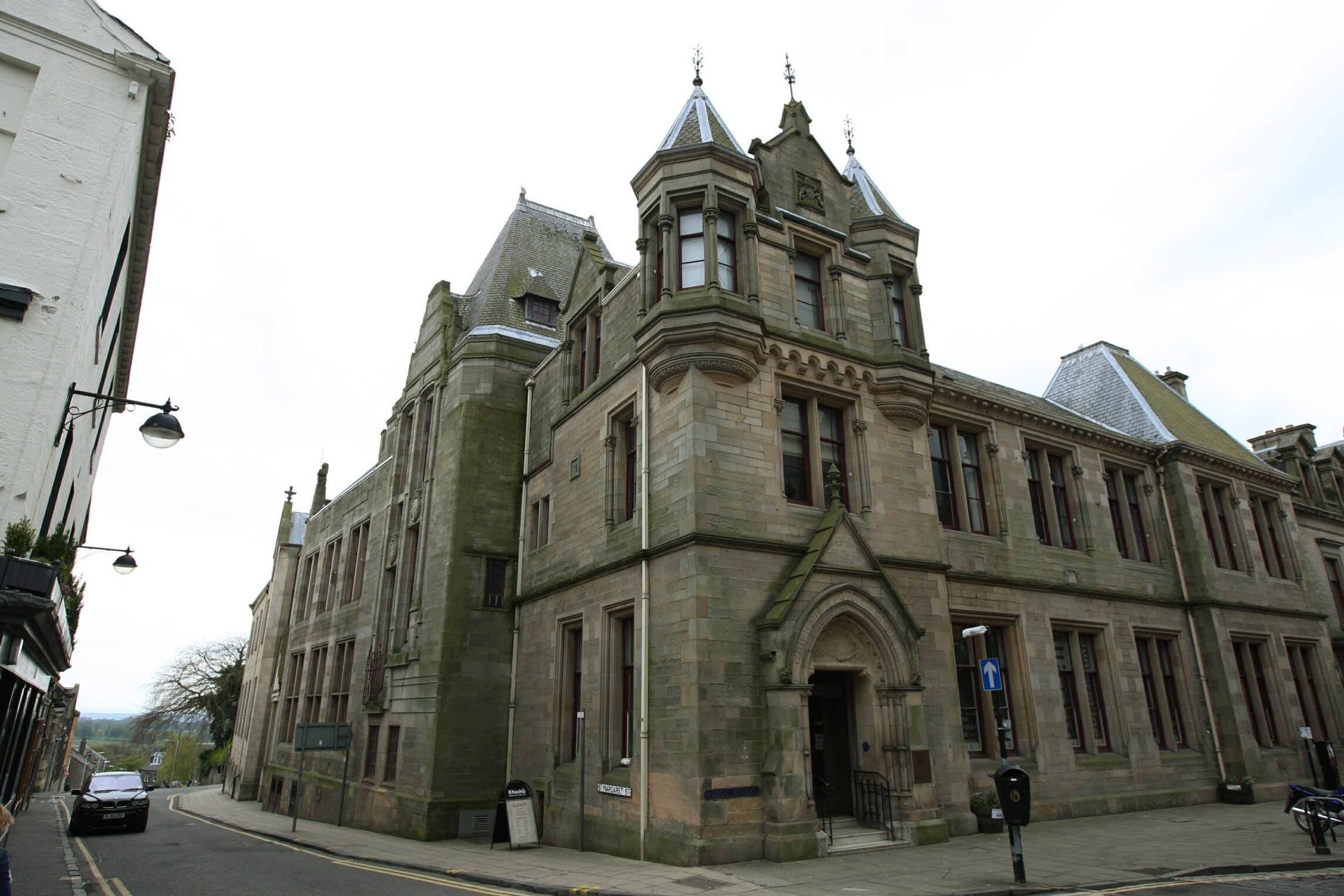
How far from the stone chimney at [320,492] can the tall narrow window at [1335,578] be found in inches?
1806

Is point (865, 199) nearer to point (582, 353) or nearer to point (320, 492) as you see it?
point (582, 353)

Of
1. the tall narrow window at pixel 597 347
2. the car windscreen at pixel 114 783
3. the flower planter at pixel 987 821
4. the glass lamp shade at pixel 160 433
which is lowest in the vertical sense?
the flower planter at pixel 987 821

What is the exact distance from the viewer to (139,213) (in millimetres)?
14070

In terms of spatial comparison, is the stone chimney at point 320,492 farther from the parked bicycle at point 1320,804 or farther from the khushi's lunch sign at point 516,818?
the parked bicycle at point 1320,804

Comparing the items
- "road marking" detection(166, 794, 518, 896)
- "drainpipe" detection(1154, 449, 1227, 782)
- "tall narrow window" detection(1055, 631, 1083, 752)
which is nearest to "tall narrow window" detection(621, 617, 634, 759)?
"road marking" detection(166, 794, 518, 896)

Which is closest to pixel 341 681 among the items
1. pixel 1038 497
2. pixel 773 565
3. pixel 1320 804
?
pixel 773 565

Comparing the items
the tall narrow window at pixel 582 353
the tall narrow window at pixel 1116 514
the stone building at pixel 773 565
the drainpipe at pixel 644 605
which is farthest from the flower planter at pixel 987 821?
the tall narrow window at pixel 582 353

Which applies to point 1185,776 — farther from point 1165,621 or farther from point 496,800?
point 496,800

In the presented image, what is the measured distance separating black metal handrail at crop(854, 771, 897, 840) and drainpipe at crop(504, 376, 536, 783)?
29.3ft

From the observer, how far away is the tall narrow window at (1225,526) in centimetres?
2491

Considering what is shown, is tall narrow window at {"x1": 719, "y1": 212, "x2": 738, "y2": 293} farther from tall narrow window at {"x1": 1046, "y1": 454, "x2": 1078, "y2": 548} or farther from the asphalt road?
tall narrow window at {"x1": 1046, "y1": 454, "x2": 1078, "y2": 548}

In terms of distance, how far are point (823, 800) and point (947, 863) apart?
107 inches

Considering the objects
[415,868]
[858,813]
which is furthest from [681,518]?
[415,868]

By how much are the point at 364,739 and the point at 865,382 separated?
1889 cm
